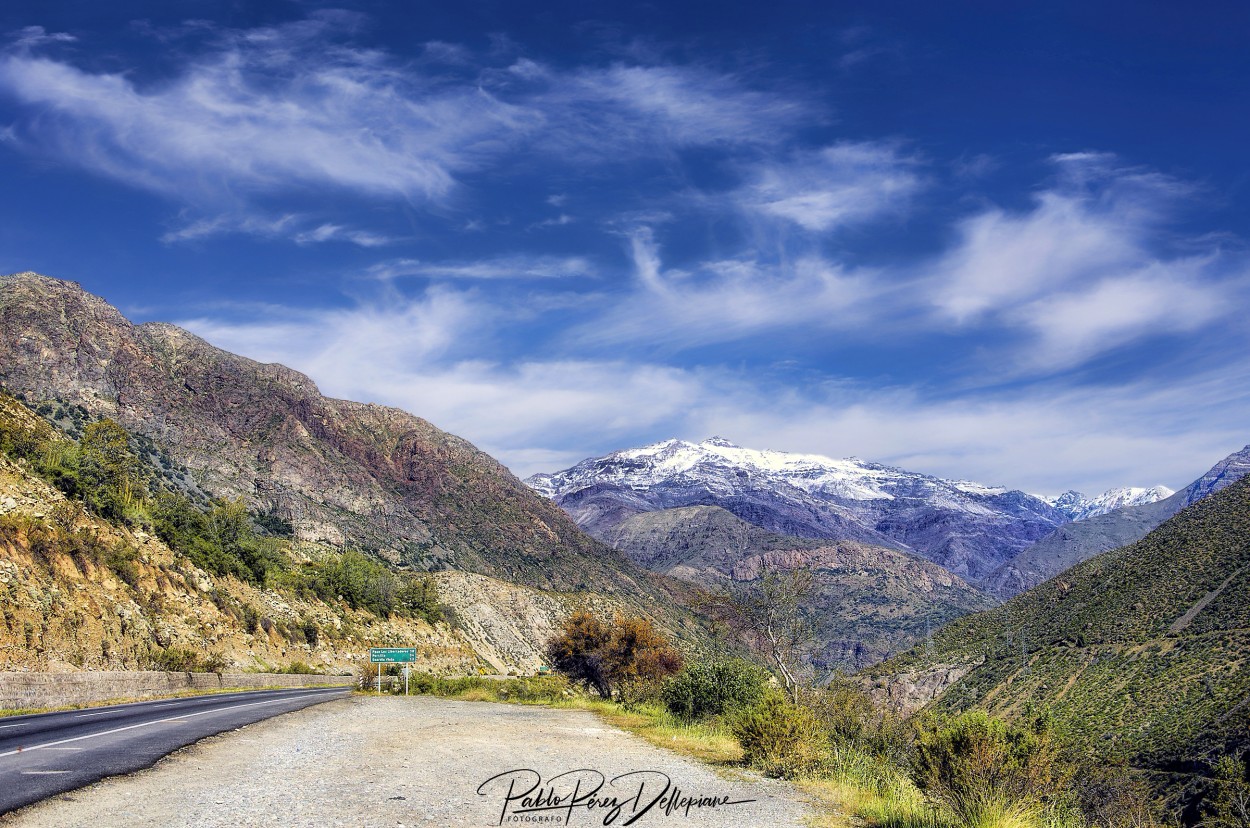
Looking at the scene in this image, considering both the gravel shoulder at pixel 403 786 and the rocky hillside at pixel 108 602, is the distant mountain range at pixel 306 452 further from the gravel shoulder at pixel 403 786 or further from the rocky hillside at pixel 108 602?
the gravel shoulder at pixel 403 786

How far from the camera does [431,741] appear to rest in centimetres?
1698

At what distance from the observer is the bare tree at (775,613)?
29031 mm

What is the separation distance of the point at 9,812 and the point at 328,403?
521 ft

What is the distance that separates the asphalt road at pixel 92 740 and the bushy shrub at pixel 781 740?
9912 millimetres

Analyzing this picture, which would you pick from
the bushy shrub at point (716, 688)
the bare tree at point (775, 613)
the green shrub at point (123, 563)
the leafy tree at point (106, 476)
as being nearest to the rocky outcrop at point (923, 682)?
the bare tree at point (775, 613)

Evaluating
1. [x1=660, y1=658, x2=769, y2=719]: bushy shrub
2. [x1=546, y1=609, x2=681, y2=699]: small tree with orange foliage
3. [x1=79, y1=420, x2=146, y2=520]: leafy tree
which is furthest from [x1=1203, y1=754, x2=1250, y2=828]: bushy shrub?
[x1=79, y1=420, x2=146, y2=520]: leafy tree

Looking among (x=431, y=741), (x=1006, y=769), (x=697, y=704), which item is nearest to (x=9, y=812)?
(x=431, y=741)

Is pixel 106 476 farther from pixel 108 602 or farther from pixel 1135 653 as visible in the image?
pixel 1135 653

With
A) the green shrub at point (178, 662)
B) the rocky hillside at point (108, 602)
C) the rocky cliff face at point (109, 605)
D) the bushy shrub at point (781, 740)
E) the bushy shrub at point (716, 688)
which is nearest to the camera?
the bushy shrub at point (781, 740)

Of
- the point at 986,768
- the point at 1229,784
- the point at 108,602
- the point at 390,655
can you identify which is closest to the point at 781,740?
the point at 986,768

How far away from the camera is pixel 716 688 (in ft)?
78.8

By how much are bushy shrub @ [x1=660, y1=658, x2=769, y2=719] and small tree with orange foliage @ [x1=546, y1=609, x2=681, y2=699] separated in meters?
19.3

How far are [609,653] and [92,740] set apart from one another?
35.5 meters

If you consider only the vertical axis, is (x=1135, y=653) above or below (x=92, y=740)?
below
